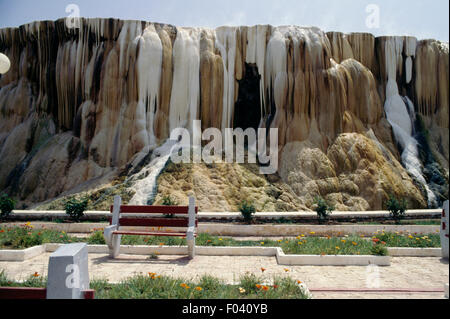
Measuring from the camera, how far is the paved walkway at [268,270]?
5445 millimetres

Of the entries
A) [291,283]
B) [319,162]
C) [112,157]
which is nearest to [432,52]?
[319,162]

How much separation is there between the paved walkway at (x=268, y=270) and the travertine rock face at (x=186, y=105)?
13.7 meters

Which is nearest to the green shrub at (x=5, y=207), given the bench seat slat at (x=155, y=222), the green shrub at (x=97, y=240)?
the green shrub at (x=97, y=240)

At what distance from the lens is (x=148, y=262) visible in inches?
277

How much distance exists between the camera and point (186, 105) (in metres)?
23.1

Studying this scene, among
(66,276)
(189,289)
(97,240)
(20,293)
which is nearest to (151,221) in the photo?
(97,240)

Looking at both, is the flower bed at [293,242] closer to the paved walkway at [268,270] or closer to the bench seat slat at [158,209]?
the paved walkway at [268,270]

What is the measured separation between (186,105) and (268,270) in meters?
17.9

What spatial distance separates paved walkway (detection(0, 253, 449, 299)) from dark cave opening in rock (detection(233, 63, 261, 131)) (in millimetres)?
16650

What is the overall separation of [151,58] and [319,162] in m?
13.2

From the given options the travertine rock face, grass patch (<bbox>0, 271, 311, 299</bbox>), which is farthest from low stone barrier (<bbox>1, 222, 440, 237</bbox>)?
the travertine rock face

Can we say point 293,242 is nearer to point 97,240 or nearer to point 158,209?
point 158,209

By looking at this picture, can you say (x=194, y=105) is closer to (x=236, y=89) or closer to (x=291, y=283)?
(x=236, y=89)

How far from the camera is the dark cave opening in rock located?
23562mm
